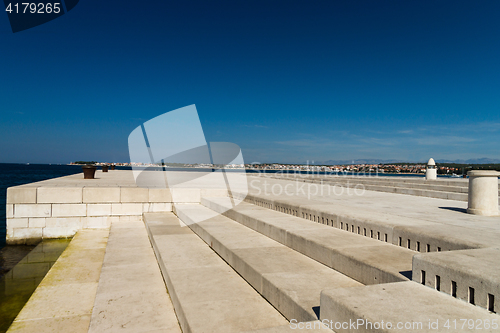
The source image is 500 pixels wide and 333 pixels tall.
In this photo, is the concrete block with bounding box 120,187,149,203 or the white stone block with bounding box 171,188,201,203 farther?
the white stone block with bounding box 171,188,201,203

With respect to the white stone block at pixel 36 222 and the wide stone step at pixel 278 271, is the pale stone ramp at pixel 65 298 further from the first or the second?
the white stone block at pixel 36 222

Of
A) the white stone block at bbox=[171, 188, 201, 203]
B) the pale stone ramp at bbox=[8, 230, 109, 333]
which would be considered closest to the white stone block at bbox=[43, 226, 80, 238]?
the pale stone ramp at bbox=[8, 230, 109, 333]

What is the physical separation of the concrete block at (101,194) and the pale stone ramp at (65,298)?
258cm

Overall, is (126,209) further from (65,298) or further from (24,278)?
(65,298)

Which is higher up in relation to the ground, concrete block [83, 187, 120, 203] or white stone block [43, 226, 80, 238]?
concrete block [83, 187, 120, 203]

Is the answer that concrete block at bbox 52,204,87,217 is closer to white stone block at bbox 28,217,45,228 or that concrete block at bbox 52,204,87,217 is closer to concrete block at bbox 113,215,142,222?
white stone block at bbox 28,217,45,228

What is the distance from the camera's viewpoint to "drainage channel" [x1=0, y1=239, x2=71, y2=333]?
15.4 ft

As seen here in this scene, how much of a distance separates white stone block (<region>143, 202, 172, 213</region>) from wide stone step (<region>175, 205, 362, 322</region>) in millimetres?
4753

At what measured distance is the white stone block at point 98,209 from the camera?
959 centimetres

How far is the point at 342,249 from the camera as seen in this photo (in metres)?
3.87

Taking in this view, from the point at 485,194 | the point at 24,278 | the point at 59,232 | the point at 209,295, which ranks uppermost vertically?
the point at 485,194

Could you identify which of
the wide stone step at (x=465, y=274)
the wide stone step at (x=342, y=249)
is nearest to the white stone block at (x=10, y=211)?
the wide stone step at (x=342, y=249)

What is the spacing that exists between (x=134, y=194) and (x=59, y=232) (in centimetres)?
248

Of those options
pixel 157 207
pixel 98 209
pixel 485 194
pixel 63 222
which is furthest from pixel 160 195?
pixel 485 194
